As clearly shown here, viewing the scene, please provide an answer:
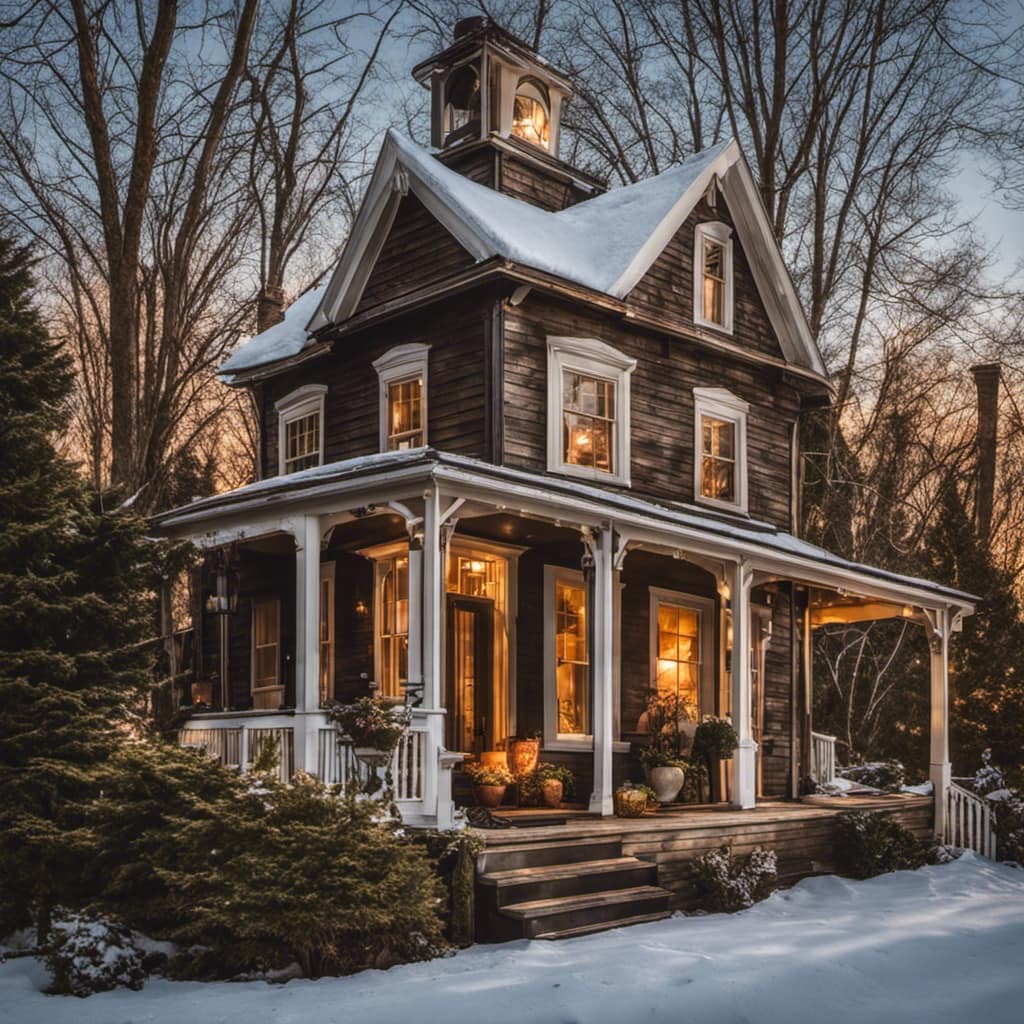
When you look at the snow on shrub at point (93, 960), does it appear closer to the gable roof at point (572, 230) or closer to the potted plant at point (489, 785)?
the potted plant at point (489, 785)

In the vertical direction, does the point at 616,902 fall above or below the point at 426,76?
below

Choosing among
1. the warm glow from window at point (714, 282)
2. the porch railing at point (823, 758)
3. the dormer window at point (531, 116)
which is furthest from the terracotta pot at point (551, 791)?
the dormer window at point (531, 116)

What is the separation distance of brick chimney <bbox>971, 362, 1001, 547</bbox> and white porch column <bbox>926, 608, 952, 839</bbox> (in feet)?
40.3

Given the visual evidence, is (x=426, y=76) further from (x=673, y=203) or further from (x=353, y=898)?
(x=353, y=898)

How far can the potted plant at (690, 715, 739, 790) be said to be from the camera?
15641mm

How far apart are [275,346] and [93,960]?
441 inches

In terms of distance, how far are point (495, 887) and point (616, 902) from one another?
4.37 ft

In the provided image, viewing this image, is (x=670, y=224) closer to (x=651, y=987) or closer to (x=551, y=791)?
(x=551, y=791)

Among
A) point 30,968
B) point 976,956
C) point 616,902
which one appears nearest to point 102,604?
point 30,968

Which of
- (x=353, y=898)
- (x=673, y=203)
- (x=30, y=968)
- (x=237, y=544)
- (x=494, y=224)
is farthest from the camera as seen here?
(x=673, y=203)

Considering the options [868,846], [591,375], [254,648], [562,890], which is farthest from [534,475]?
[868,846]

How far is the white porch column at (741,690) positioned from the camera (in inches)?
606

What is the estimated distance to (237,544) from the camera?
14367mm

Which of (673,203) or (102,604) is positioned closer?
(102,604)
